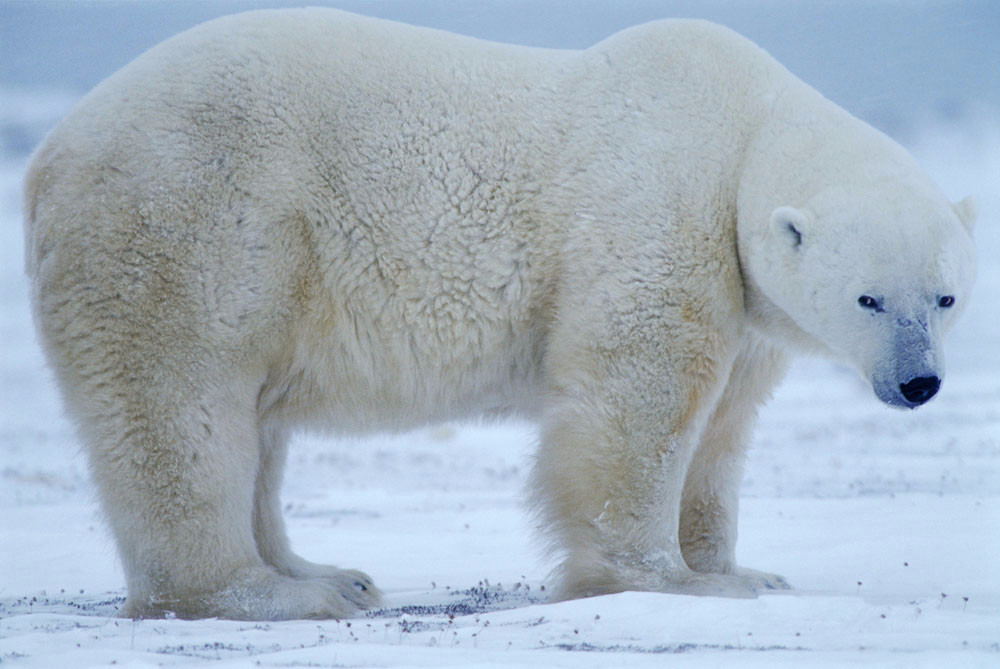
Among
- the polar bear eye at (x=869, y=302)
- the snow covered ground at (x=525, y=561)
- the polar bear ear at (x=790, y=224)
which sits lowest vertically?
the snow covered ground at (x=525, y=561)

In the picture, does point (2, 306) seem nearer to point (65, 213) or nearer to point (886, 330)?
point (65, 213)

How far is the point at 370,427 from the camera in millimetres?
4945

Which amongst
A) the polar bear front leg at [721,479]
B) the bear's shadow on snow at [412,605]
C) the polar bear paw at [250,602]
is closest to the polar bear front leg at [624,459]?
the bear's shadow on snow at [412,605]

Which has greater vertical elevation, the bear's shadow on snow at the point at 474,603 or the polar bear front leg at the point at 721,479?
the polar bear front leg at the point at 721,479

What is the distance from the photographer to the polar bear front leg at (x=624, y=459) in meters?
4.53

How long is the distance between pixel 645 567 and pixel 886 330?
4.70 feet

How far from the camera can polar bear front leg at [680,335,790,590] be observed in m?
5.36

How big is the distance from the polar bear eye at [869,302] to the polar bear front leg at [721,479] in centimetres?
107

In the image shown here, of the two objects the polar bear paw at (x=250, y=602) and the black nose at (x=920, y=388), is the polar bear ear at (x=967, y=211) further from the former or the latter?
the polar bear paw at (x=250, y=602)

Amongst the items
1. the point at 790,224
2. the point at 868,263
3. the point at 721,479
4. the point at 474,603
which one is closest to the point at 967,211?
the point at 868,263

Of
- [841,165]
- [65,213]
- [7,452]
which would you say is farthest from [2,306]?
[841,165]

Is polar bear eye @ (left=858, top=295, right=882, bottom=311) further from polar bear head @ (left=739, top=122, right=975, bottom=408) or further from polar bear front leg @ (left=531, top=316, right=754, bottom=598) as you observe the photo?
polar bear front leg @ (left=531, top=316, right=754, bottom=598)

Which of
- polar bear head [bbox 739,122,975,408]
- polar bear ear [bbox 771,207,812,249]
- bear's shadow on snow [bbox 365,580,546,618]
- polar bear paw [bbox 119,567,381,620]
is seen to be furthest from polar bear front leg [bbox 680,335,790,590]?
polar bear paw [bbox 119,567,381,620]

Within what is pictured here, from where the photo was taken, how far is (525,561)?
22.3 ft
